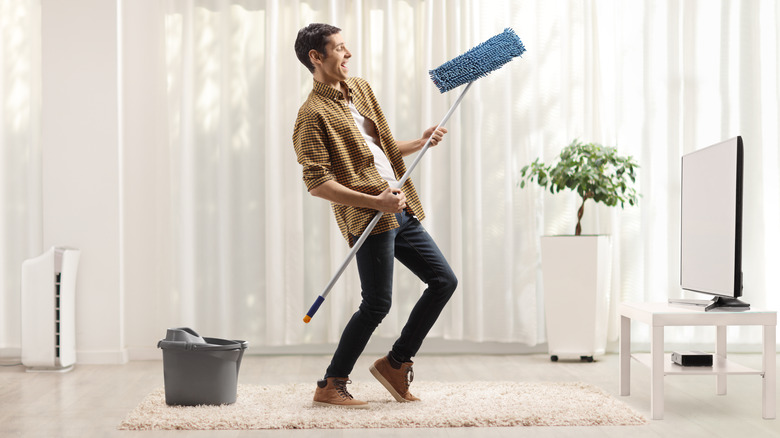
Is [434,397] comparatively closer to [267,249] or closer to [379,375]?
[379,375]

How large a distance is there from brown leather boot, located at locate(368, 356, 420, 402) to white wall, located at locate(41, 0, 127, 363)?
1.74 m

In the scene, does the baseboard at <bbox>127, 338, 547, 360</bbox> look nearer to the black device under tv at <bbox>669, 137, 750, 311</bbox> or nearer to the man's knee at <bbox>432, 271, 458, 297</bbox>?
the black device under tv at <bbox>669, 137, 750, 311</bbox>

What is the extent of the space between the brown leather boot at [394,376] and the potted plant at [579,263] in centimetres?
128

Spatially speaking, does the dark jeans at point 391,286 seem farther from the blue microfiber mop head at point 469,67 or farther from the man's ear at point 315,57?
the man's ear at point 315,57

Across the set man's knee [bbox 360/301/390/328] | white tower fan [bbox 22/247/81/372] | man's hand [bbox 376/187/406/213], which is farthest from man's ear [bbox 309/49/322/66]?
white tower fan [bbox 22/247/81/372]

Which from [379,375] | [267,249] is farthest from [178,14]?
[379,375]

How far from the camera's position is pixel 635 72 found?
416cm

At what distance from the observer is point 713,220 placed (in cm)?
263

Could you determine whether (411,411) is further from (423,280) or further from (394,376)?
(423,280)

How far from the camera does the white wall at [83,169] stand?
3.87 metres

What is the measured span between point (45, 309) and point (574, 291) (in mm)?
2501

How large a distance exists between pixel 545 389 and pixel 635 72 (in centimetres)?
198

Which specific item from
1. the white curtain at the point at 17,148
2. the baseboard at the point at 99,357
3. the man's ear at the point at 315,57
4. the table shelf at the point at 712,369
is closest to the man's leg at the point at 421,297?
the man's ear at the point at 315,57

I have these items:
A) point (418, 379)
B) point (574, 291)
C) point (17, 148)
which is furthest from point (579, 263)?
point (17, 148)
